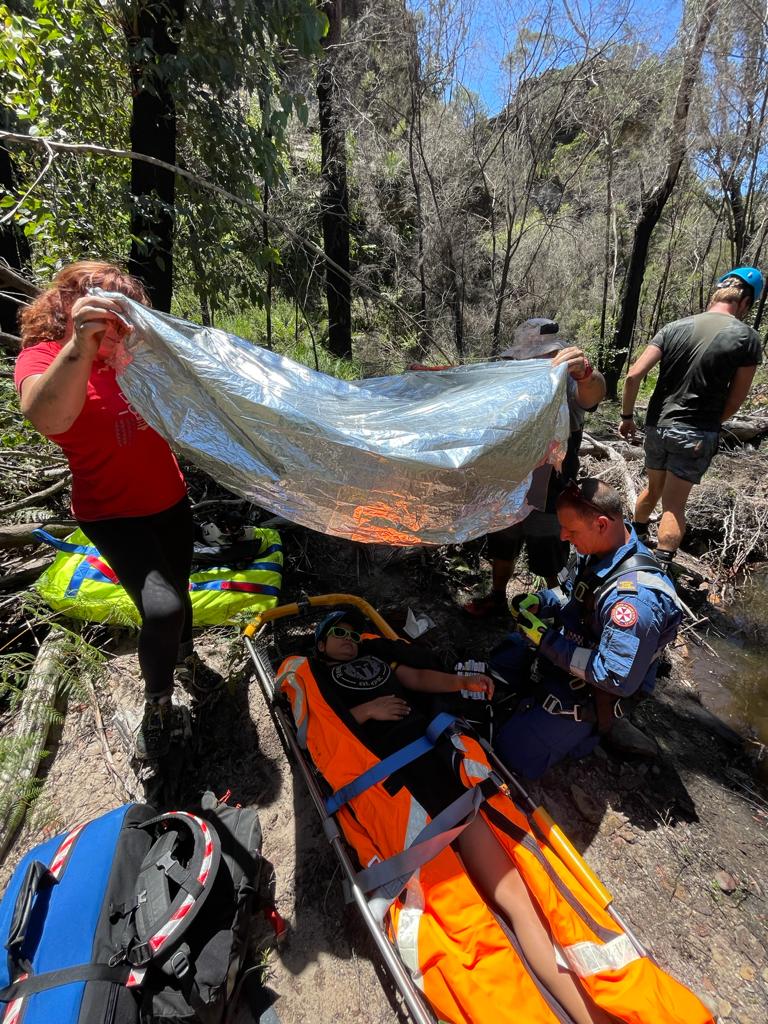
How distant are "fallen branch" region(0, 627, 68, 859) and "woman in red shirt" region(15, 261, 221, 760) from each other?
0.51 m

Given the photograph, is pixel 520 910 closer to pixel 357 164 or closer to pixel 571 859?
pixel 571 859

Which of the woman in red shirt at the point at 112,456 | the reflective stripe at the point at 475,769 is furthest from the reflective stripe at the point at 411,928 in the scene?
the woman in red shirt at the point at 112,456

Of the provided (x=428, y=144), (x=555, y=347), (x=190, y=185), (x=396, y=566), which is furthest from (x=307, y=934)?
(x=428, y=144)

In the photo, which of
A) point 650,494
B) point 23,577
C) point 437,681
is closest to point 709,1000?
point 437,681

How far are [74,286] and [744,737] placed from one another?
13.0ft

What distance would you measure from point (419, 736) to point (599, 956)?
90cm

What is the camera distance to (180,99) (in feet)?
10.2

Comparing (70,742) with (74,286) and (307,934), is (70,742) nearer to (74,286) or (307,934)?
(307,934)

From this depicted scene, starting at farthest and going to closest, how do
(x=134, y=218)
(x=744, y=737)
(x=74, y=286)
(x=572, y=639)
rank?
1. (x=134, y=218)
2. (x=744, y=737)
3. (x=572, y=639)
4. (x=74, y=286)

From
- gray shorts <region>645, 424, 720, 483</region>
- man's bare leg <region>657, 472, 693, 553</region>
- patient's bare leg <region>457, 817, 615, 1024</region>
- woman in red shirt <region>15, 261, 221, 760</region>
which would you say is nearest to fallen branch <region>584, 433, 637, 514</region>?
man's bare leg <region>657, 472, 693, 553</region>

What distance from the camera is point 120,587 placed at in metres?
2.88

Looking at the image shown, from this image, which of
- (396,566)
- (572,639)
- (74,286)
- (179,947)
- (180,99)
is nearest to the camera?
(179,947)

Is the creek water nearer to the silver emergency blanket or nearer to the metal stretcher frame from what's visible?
the metal stretcher frame

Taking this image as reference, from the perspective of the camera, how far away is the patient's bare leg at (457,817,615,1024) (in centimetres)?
149
